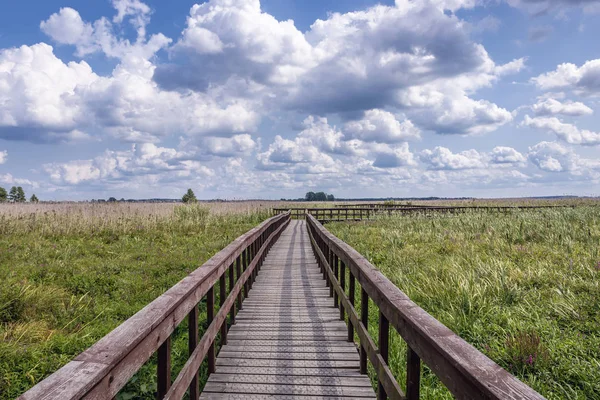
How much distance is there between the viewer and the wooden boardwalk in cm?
364

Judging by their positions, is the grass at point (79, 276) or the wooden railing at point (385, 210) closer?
the grass at point (79, 276)

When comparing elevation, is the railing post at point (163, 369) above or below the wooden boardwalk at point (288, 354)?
above

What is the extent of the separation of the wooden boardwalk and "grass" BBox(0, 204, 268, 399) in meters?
0.95

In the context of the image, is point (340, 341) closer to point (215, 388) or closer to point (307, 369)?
point (307, 369)

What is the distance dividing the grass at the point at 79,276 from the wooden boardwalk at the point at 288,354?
95cm

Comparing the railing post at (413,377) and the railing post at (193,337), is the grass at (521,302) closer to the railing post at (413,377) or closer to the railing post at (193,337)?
the railing post at (413,377)

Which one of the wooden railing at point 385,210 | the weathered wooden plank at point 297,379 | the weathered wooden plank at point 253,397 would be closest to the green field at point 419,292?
the weathered wooden plank at point 297,379

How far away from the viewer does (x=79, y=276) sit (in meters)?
8.45

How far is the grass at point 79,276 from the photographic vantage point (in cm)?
466

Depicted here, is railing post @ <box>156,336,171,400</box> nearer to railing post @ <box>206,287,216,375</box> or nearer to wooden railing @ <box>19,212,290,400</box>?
wooden railing @ <box>19,212,290,400</box>

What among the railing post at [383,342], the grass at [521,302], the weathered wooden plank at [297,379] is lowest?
the weathered wooden plank at [297,379]

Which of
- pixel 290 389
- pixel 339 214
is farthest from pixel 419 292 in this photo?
pixel 339 214

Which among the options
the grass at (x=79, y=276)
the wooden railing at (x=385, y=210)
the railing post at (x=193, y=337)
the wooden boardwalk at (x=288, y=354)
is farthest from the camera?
the wooden railing at (x=385, y=210)

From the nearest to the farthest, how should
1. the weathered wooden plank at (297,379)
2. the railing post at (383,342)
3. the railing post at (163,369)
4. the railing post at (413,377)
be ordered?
the railing post at (413,377)
the railing post at (163,369)
the railing post at (383,342)
the weathered wooden plank at (297,379)
